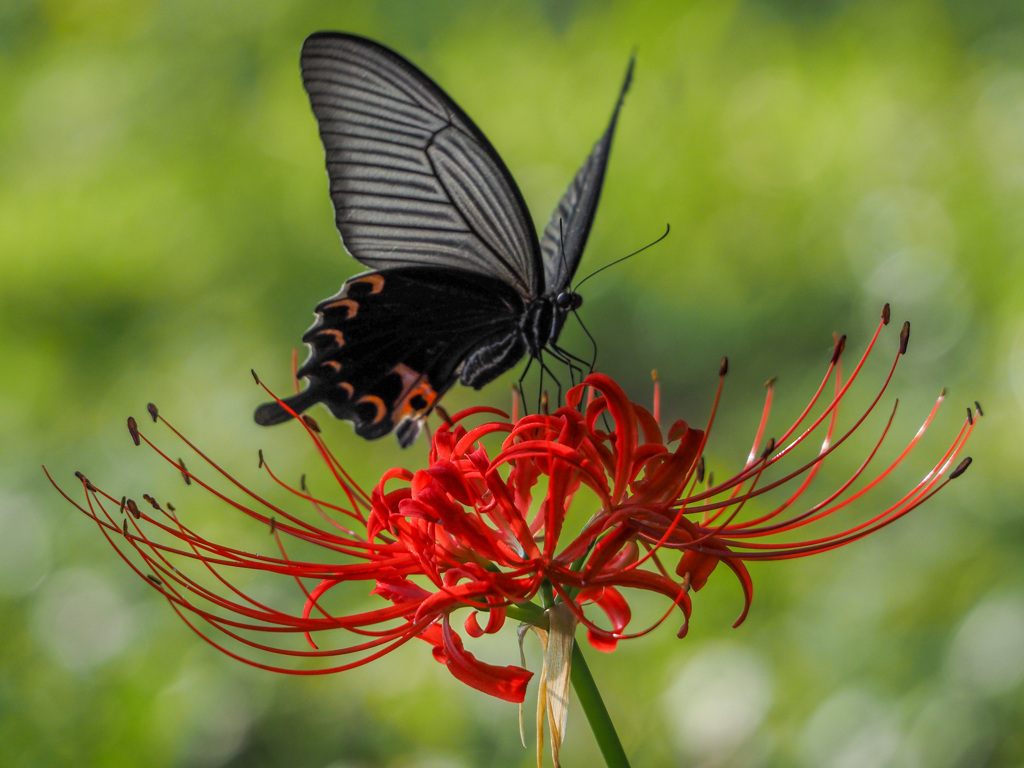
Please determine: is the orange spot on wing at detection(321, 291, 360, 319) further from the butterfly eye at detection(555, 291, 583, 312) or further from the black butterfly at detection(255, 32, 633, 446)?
the butterfly eye at detection(555, 291, 583, 312)

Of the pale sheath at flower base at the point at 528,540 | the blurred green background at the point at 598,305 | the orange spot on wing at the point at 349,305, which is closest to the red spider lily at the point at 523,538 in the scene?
the pale sheath at flower base at the point at 528,540

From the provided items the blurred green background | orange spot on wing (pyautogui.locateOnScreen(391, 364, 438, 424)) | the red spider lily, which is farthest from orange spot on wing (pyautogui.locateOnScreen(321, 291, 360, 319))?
the blurred green background

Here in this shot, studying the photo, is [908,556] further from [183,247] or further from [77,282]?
[77,282]

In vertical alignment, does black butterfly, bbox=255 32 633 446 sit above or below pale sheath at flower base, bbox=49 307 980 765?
above

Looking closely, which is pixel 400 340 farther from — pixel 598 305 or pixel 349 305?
pixel 598 305

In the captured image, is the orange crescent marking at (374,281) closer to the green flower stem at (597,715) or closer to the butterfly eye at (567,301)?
the butterfly eye at (567,301)
